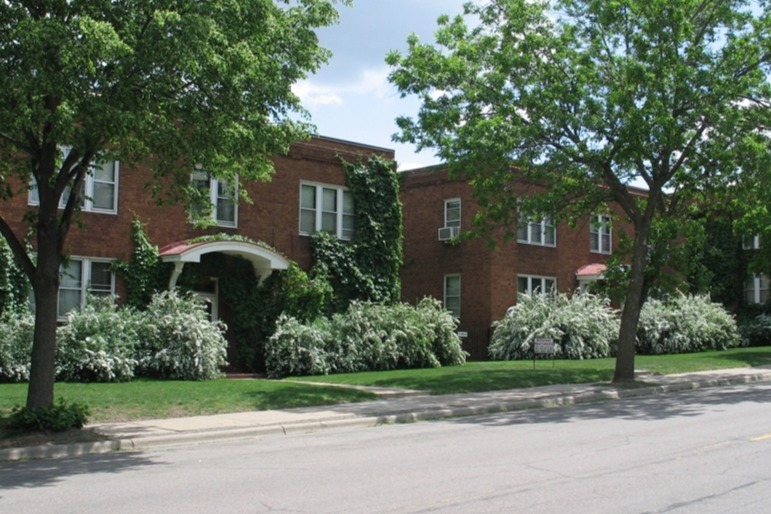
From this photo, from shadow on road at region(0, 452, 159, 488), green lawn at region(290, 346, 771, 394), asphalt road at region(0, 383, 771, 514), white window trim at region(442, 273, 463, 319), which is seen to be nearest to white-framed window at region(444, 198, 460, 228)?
white window trim at region(442, 273, 463, 319)

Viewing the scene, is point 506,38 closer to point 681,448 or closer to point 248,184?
point 248,184

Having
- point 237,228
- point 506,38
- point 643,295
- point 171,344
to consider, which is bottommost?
point 171,344

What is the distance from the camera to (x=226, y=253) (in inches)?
916

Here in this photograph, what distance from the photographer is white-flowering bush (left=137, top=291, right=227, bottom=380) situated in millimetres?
20156

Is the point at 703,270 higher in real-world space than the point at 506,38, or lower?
lower

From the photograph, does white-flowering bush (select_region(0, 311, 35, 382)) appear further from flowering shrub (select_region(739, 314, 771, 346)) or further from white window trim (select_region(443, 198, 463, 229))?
flowering shrub (select_region(739, 314, 771, 346))

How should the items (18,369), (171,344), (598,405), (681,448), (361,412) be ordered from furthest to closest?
(171,344) < (18,369) < (598,405) < (361,412) < (681,448)

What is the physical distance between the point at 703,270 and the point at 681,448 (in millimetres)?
11487

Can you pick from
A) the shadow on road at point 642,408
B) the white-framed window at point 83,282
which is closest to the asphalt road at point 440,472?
the shadow on road at point 642,408

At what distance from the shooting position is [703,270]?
69.2 feet

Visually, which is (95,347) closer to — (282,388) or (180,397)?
(180,397)

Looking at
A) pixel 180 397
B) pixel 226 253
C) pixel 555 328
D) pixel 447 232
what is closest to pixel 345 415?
pixel 180 397

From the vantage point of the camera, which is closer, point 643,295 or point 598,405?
point 598,405

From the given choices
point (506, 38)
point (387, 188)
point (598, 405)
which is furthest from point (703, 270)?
point (387, 188)
